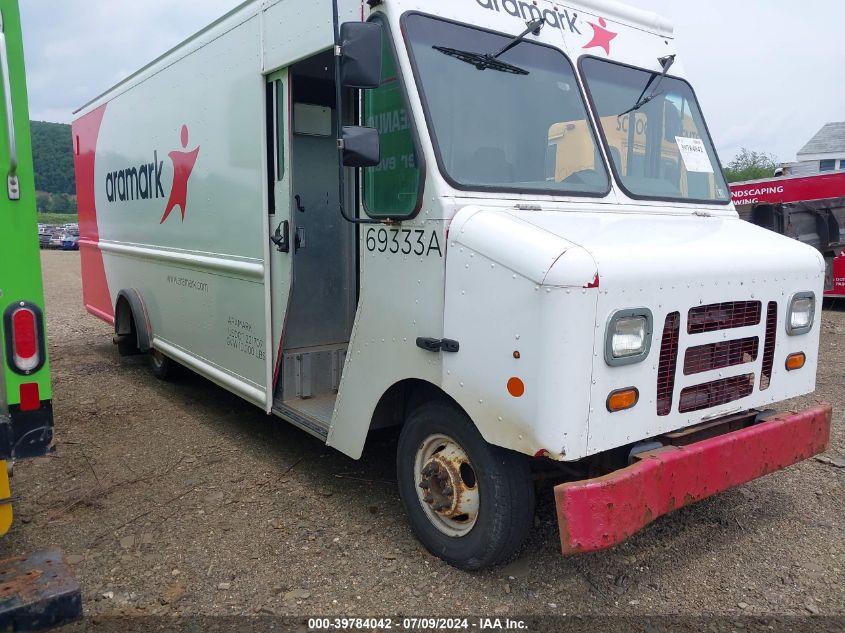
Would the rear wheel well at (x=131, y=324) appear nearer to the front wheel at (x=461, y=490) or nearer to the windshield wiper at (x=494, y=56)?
the front wheel at (x=461, y=490)

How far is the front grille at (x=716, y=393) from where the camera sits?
10.2 ft

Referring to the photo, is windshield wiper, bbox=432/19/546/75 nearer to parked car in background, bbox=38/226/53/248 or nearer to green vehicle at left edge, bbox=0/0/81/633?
green vehicle at left edge, bbox=0/0/81/633

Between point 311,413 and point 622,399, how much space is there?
219cm

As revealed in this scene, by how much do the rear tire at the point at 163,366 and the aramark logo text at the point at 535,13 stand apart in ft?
15.7

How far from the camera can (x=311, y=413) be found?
4336mm

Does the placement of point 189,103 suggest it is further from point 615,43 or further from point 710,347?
point 710,347

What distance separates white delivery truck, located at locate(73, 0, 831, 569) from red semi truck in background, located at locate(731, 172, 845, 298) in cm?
122

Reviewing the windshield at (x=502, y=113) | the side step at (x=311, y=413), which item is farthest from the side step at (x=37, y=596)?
the windshield at (x=502, y=113)

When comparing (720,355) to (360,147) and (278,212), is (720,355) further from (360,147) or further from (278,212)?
(278,212)

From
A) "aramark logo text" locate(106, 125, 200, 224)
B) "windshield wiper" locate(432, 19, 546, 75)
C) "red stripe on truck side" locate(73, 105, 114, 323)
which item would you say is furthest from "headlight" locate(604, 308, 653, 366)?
"red stripe on truck side" locate(73, 105, 114, 323)

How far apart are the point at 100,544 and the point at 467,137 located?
2.83 m

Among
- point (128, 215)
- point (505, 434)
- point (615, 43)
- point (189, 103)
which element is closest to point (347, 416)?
point (505, 434)

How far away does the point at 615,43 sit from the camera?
395cm

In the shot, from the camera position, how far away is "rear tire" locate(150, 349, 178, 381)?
268 inches
